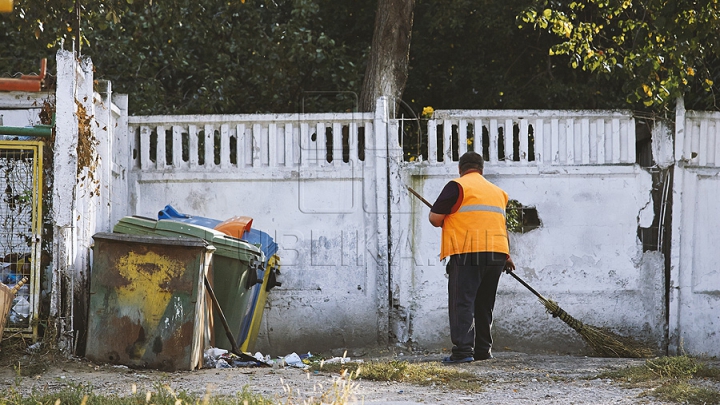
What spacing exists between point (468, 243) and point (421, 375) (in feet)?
4.02

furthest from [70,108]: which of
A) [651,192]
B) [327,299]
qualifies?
[651,192]

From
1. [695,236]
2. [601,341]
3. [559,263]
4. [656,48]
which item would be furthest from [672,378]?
[656,48]

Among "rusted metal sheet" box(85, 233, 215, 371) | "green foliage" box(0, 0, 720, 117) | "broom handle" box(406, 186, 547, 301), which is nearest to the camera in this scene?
"rusted metal sheet" box(85, 233, 215, 371)

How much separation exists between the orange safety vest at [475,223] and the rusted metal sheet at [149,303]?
1.86 metres

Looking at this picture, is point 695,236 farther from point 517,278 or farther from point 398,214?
point 398,214

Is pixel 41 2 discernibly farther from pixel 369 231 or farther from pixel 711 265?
pixel 711 265

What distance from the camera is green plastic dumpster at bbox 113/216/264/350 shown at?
21.8 ft

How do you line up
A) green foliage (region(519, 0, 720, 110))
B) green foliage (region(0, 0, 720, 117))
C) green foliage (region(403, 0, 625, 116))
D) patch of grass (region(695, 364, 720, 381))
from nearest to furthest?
patch of grass (region(695, 364, 720, 381))
green foliage (region(519, 0, 720, 110))
green foliage (region(0, 0, 720, 117))
green foliage (region(403, 0, 625, 116))

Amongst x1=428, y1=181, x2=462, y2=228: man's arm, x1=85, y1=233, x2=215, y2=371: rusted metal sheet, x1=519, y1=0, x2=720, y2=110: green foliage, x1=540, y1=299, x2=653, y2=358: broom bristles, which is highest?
x1=519, y1=0, x2=720, y2=110: green foliage

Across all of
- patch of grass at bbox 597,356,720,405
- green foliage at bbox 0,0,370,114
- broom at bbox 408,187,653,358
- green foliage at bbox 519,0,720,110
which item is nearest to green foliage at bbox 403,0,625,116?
green foliage at bbox 519,0,720,110

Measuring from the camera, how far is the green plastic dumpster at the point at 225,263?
6652mm

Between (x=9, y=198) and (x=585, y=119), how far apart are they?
504 centimetres

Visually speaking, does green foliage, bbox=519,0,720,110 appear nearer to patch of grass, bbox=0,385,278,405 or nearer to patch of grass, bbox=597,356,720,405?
patch of grass, bbox=597,356,720,405

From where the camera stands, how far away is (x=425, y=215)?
8.09 meters
